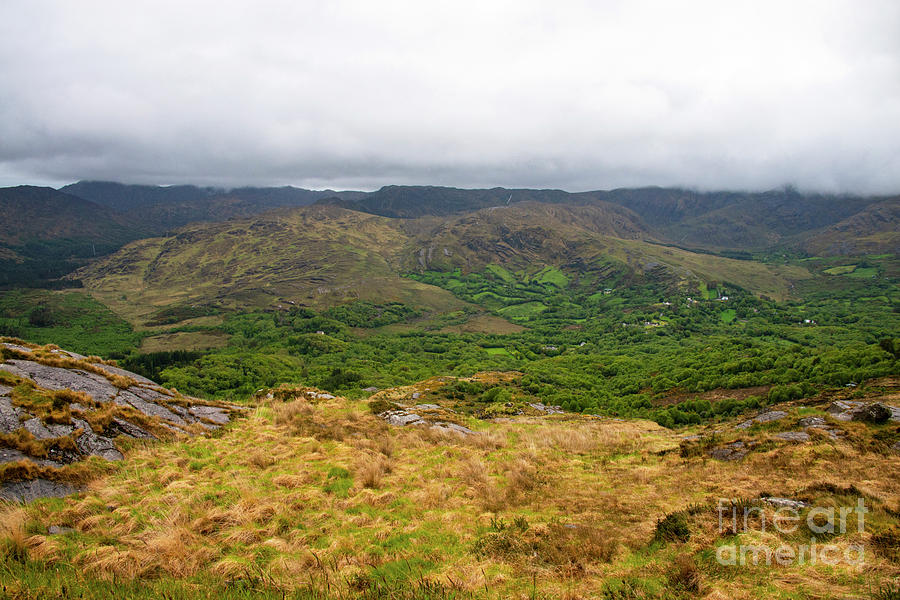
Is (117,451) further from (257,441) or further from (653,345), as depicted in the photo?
(653,345)

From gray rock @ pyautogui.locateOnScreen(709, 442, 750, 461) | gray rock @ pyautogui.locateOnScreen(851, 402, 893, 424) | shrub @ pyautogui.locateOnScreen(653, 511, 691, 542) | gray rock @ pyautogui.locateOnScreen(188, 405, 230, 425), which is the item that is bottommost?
gray rock @ pyautogui.locateOnScreen(709, 442, 750, 461)

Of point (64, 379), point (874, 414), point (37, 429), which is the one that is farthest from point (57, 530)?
point (874, 414)

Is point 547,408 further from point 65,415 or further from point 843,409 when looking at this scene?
point 65,415

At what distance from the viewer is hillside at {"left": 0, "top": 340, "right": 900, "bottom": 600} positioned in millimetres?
6145

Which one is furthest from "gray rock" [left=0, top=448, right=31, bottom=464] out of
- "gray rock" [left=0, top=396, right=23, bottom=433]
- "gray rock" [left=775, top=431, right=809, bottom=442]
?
"gray rock" [left=775, top=431, right=809, bottom=442]

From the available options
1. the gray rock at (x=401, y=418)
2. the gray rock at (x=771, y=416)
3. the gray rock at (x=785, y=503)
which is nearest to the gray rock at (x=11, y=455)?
the gray rock at (x=401, y=418)

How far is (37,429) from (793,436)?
81.4 feet

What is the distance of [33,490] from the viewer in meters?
9.18

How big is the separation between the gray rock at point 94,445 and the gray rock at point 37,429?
693mm

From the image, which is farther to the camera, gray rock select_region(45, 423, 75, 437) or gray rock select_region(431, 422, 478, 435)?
gray rock select_region(431, 422, 478, 435)

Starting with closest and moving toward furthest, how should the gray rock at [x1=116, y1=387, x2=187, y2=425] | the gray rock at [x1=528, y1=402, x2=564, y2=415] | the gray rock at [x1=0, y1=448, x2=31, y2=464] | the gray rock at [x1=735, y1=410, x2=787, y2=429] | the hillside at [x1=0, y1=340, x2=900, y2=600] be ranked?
the hillside at [x1=0, y1=340, x2=900, y2=600], the gray rock at [x1=0, y1=448, x2=31, y2=464], the gray rock at [x1=116, y1=387, x2=187, y2=425], the gray rock at [x1=735, y1=410, x2=787, y2=429], the gray rock at [x1=528, y1=402, x2=564, y2=415]

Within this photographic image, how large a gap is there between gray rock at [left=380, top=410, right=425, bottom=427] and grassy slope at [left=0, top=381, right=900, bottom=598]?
5.06 m

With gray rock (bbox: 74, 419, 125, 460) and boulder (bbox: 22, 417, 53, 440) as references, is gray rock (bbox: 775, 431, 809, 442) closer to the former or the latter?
gray rock (bbox: 74, 419, 125, 460)

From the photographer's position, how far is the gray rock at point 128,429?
1277 centimetres
